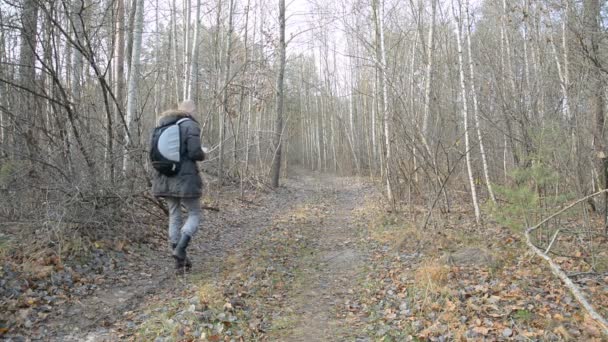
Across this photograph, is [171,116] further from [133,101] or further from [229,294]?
[133,101]

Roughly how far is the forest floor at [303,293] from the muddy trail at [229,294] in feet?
0.06

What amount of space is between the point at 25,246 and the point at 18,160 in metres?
1.33

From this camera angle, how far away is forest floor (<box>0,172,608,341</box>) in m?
4.00

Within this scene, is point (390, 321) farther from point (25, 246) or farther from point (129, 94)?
point (129, 94)

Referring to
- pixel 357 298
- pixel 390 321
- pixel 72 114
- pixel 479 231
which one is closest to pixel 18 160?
pixel 72 114

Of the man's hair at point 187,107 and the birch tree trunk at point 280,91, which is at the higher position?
the birch tree trunk at point 280,91

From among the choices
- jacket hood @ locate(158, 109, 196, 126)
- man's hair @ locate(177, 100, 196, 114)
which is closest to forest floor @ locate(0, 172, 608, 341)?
jacket hood @ locate(158, 109, 196, 126)

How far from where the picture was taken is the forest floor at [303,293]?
4.00 m

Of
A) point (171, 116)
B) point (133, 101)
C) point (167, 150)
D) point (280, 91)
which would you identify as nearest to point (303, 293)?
point (167, 150)

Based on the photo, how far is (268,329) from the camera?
4.25 meters

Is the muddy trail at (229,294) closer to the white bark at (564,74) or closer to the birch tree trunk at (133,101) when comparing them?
the birch tree trunk at (133,101)

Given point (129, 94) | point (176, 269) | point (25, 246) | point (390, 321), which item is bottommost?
point (390, 321)

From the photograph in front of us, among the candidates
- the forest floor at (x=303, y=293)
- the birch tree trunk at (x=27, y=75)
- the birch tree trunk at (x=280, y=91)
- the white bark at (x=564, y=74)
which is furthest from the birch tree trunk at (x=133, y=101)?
the birch tree trunk at (x=280, y=91)

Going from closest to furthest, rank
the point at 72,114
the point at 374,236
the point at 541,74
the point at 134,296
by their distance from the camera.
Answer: the point at 134,296, the point at 72,114, the point at 541,74, the point at 374,236
